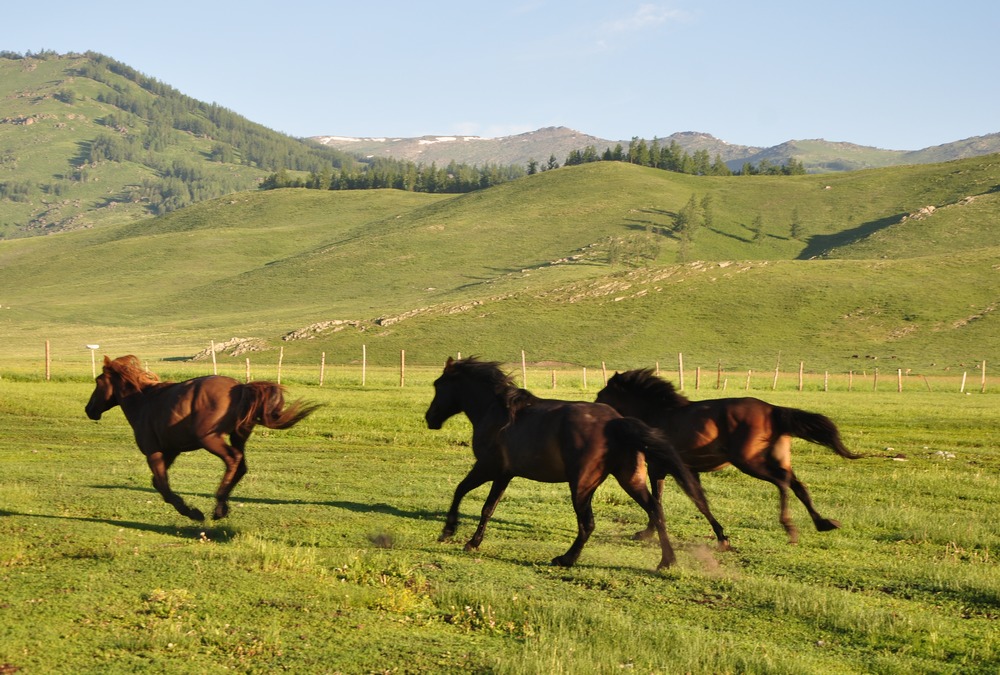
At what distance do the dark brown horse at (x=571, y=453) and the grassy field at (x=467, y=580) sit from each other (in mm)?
628

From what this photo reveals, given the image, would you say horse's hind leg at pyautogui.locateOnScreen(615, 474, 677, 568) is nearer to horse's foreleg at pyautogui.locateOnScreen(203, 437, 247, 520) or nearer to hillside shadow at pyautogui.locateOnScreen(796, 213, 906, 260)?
horse's foreleg at pyautogui.locateOnScreen(203, 437, 247, 520)

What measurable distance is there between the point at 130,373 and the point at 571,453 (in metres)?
7.11

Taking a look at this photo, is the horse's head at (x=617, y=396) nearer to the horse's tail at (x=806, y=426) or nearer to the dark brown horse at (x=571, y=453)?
the dark brown horse at (x=571, y=453)

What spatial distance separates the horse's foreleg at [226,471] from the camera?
13.2m

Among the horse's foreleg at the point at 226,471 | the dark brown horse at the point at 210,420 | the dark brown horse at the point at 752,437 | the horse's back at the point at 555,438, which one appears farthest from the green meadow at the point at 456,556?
the horse's back at the point at 555,438

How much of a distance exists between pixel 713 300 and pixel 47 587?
3512 inches

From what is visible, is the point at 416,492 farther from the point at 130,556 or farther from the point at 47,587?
the point at 47,587

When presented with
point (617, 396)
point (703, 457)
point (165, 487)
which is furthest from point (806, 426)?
point (165, 487)

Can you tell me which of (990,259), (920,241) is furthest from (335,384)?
(920,241)

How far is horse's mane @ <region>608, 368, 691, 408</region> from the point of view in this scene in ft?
44.5

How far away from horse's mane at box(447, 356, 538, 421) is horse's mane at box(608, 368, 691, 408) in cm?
177

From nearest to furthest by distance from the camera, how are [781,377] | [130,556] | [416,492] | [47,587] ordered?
[47,587] < [130,556] < [416,492] < [781,377]

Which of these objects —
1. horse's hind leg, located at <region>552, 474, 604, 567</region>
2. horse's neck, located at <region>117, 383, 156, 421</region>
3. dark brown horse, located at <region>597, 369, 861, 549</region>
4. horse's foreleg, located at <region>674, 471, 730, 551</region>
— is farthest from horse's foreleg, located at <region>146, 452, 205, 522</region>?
horse's foreleg, located at <region>674, 471, 730, 551</region>

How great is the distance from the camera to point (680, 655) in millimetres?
7809
